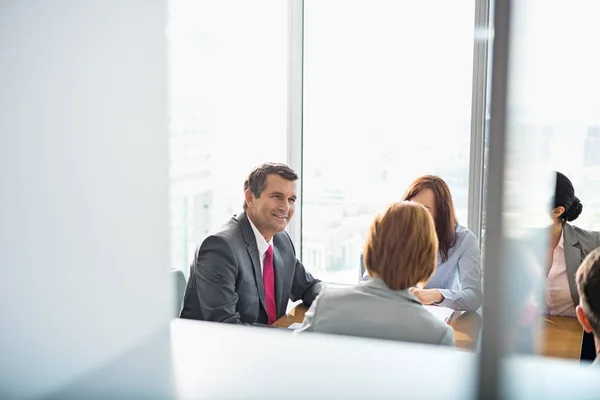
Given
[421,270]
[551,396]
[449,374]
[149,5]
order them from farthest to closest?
[421,270], [149,5], [449,374], [551,396]

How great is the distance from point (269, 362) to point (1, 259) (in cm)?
56

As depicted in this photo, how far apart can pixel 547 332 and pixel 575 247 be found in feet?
1.42

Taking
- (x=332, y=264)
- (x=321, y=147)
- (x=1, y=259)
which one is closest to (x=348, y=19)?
→ (x=321, y=147)

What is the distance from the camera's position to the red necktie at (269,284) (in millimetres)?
2471

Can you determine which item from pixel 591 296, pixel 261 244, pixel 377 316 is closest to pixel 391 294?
pixel 377 316

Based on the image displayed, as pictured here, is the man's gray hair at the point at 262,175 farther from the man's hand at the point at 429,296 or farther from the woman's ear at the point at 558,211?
the woman's ear at the point at 558,211

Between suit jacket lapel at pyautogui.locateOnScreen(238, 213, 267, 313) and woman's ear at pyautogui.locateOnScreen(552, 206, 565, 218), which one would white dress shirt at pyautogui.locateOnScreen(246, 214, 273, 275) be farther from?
woman's ear at pyautogui.locateOnScreen(552, 206, 565, 218)

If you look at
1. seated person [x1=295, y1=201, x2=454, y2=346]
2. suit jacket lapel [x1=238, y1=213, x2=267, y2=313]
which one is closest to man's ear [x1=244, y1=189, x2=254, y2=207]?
suit jacket lapel [x1=238, y1=213, x2=267, y2=313]

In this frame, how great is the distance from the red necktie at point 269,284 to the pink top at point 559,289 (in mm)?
1012

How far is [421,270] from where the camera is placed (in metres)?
1.75

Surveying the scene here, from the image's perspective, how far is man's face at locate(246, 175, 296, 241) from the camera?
2.52 m

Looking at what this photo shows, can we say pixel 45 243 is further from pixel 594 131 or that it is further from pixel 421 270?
pixel 594 131

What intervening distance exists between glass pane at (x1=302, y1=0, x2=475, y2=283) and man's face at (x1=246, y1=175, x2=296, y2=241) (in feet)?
3.40

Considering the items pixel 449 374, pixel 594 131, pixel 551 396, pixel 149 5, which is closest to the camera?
pixel 551 396
